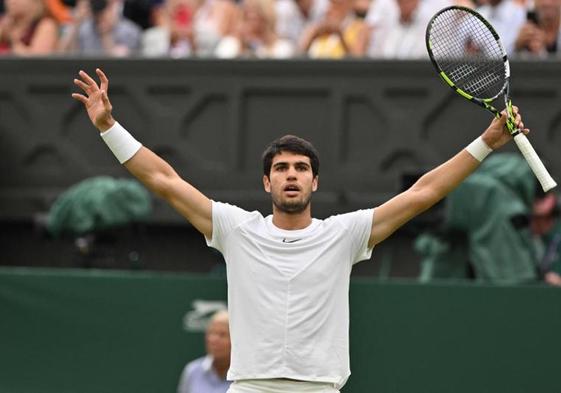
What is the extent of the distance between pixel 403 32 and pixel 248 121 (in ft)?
4.79

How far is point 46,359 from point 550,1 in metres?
4.60

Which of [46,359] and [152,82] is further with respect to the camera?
[152,82]

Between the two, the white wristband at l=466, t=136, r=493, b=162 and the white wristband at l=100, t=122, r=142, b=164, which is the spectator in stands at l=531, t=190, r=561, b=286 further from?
the white wristband at l=100, t=122, r=142, b=164

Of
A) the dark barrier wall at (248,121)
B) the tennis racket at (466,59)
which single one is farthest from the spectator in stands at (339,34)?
the tennis racket at (466,59)

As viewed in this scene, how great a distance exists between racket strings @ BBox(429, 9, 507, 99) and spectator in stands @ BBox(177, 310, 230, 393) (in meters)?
2.93

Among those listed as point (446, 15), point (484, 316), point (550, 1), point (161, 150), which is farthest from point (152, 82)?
point (446, 15)

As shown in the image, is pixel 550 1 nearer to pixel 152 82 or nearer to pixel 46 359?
pixel 152 82

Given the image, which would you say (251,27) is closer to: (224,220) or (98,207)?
(98,207)

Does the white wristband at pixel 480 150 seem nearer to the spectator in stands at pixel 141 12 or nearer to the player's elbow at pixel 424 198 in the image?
the player's elbow at pixel 424 198

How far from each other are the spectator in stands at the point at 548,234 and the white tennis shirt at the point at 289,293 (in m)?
4.41

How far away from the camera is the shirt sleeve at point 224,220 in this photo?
690cm

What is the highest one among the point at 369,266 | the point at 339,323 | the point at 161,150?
the point at 161,150

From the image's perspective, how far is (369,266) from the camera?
1314cm

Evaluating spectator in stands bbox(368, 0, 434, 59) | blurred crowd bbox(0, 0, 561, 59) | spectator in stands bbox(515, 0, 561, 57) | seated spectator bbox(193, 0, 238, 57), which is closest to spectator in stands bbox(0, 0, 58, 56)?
blurred crowd bbox(0, 0, 561, 59)
